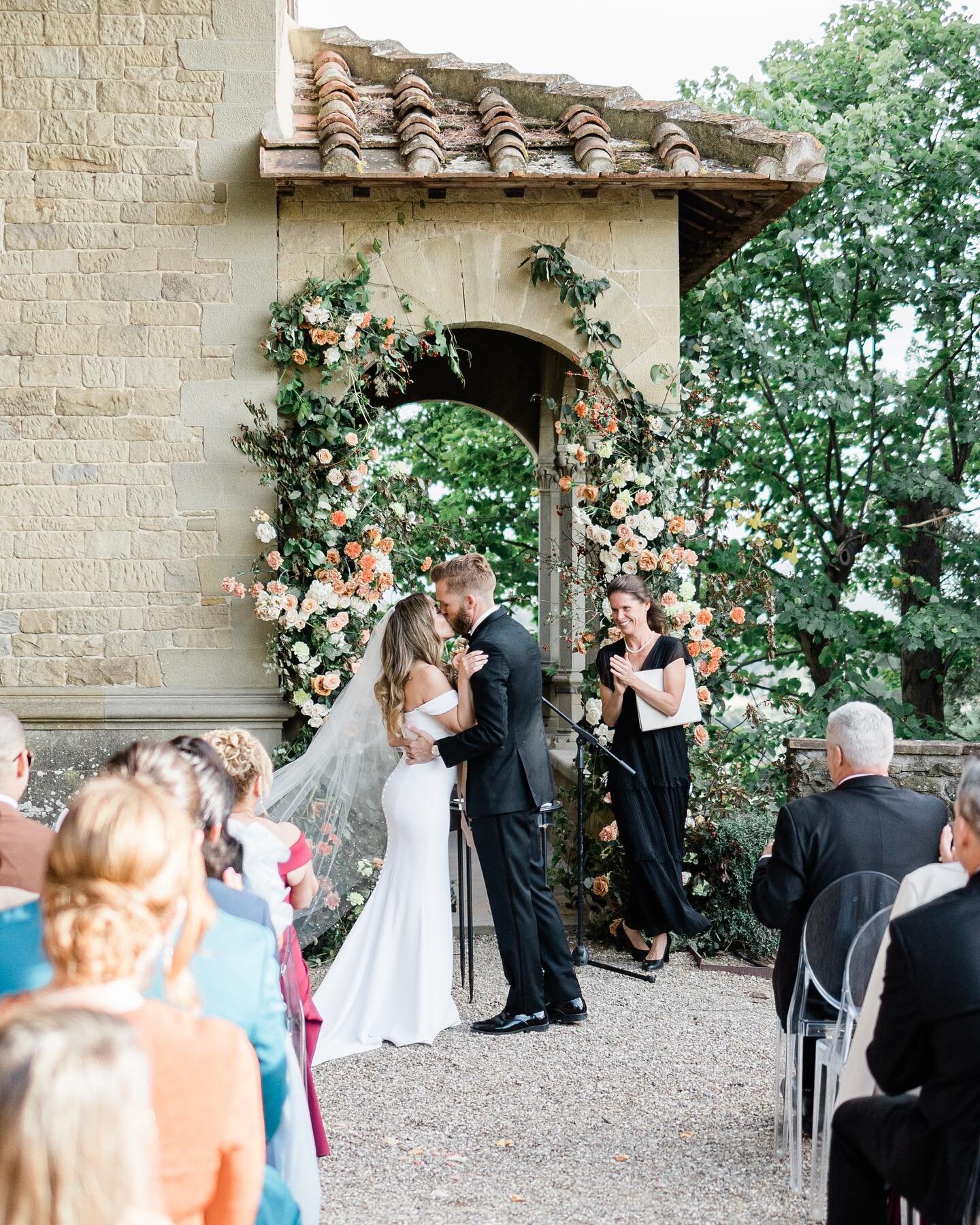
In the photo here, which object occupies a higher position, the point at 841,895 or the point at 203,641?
the point at 203,641

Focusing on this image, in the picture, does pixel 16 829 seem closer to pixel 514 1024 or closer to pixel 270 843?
pixel 270 843

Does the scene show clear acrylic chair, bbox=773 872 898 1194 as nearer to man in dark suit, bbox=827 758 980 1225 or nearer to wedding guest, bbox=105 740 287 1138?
man in dark suit, bbox=827 758 980 1225

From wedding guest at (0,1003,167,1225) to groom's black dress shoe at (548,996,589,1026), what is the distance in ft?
13.2

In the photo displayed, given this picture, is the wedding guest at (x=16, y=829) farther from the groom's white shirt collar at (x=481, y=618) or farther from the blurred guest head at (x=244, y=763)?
the groom's white shirt collar at (x=481, y=618)

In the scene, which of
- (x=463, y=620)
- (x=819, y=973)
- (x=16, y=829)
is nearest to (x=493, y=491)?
(x=463, y=620)

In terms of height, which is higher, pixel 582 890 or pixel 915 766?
pixel 915 766

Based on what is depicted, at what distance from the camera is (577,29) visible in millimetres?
18562

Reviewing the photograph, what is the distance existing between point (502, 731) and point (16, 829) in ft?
7.31

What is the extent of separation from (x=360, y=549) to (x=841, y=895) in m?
3.55

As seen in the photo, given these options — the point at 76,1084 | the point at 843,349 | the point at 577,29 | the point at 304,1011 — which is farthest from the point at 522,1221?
the point at 577,29

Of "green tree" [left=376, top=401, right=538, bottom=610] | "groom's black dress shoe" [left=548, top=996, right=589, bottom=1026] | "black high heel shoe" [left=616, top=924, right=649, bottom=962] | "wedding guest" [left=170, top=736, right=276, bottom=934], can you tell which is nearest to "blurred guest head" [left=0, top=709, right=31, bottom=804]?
"wedding guest" [left=170, top=736, right=276, bottom=934]

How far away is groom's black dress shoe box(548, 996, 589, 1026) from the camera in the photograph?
16.6 ft

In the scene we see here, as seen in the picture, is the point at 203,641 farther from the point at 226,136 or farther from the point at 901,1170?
the point at 901,1170

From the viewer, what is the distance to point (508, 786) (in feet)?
16.2
